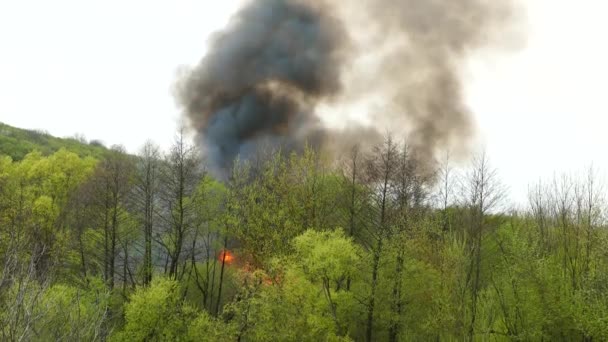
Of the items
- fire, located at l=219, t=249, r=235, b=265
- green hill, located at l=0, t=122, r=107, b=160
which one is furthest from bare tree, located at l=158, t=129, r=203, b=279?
green hill, located at l=0, t=122, r=107, b=160

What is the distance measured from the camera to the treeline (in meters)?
22.0

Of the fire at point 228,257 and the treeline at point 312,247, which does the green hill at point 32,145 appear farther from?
the fire at point 228,257

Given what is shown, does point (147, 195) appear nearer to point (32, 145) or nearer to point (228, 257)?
point (228, 257)

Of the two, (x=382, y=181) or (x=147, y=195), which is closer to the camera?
(x=382, y=181)

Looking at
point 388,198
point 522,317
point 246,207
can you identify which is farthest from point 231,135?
point 522,317

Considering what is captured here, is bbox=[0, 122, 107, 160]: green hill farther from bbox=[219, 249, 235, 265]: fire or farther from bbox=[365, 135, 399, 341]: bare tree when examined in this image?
bbox=[365, 135, 399, 341]: bare tree

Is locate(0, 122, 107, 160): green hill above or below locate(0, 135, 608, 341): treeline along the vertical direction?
above

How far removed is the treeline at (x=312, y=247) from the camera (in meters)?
22.0

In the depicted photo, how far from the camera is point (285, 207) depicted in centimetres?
2842

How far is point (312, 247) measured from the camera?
2278cm

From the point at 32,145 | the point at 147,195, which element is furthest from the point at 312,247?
the point at 32,145

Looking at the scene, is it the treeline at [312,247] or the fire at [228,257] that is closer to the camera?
the treeline at [312,247]

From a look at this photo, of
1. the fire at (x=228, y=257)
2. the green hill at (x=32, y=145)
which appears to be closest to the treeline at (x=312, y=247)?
the fire at (x=228, y=257)

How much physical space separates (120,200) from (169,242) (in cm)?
431
